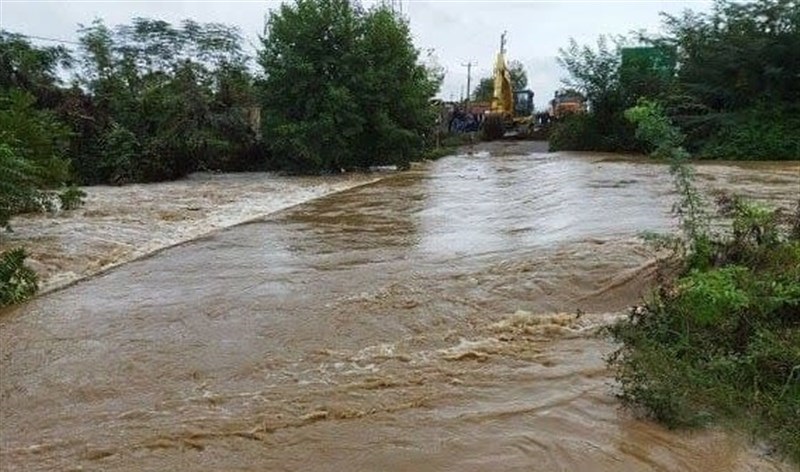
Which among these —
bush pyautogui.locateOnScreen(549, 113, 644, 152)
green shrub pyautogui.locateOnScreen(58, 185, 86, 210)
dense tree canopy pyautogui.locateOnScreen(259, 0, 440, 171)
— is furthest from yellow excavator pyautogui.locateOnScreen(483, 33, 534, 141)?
green shrub pyautogui.locateOnScreen(58, 185, 86, 210)

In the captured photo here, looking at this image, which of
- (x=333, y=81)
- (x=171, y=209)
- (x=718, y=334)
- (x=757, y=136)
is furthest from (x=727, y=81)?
(x=718, y=334)

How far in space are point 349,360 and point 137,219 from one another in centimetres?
691

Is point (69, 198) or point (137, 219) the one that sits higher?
point (69, 198)

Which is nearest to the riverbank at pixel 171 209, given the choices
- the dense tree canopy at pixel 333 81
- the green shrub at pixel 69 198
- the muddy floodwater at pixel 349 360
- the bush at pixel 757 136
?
the green shrub at pixel 69 198

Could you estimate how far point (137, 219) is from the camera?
10.5 meters

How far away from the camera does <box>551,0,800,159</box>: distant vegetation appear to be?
20.2 metres

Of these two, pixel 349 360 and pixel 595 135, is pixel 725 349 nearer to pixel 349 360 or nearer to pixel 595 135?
pixel 349 360

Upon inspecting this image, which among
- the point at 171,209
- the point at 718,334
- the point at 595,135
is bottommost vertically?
the point at 171,209

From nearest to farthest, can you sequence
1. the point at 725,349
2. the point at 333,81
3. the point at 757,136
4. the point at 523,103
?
the point at 725,349
the point at 333,81
the point at 757,136
the point at 523,103

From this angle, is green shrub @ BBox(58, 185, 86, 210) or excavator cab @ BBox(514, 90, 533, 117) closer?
green shrub @ BBox(58, 185, 86, 210)

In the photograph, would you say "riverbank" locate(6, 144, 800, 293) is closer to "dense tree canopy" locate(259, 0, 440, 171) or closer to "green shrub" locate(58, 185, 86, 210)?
"green shrub" locate(58, 185, 86, 210)

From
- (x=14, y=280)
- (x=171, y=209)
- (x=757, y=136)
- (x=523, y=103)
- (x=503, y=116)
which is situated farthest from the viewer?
(x=523, y=103)

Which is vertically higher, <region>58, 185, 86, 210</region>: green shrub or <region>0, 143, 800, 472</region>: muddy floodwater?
<region>58, 185, 86, 210</region>: green shrub

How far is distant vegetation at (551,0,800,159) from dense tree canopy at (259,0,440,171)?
7225 mm
